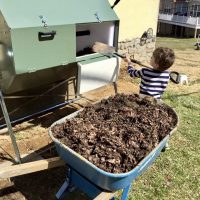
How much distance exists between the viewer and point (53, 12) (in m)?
3.78

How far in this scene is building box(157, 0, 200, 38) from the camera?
1254 inches

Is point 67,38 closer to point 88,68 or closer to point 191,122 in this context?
point 88,68

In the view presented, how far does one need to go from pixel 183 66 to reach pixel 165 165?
6872 mm

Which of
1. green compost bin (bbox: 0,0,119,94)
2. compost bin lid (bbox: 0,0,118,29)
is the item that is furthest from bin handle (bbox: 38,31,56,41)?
compost bin lid (bbox: 0,0,118,29)

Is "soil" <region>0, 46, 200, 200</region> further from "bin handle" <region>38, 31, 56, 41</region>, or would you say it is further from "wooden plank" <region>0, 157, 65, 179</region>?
"bin handle" <region>38, 31, 56, 41</region>

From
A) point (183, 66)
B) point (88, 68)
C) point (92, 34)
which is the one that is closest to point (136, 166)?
point (88, 68)

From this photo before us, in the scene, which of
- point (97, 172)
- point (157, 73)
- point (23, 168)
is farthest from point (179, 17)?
point (97, 172)

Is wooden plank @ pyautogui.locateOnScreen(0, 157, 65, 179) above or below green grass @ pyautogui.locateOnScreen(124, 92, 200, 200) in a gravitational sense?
above

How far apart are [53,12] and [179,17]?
103ft

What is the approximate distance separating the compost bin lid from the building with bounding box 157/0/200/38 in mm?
28272

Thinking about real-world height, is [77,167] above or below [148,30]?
below

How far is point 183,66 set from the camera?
1061 centimetres

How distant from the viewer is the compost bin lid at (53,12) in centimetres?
338

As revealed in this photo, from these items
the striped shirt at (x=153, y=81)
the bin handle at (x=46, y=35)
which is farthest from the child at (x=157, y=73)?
the bin handle at (x=46, y=35)
